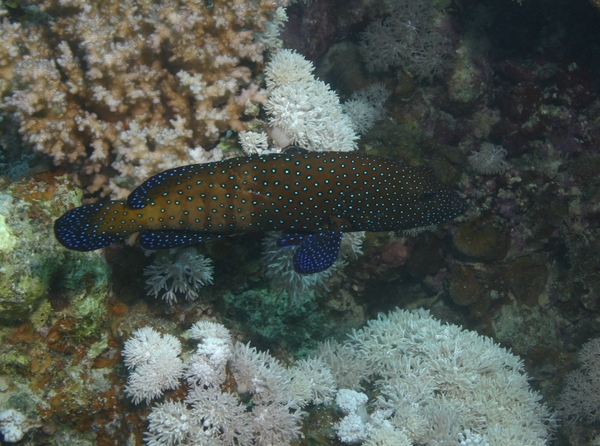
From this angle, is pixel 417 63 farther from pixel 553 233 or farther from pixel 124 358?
pixel 124 358

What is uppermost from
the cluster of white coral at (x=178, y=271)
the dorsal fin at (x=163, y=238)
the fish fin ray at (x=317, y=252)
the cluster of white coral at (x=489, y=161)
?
the cluster of white coral at (x=489, y=161)

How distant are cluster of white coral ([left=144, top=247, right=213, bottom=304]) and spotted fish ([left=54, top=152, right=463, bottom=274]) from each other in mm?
853

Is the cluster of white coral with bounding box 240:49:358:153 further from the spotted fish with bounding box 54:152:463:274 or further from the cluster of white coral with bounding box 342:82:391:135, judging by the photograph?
the cluster of white coral with bounding box 342:82:391:135

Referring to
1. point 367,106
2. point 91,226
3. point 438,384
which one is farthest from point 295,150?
point 367,106

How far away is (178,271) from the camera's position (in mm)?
5047

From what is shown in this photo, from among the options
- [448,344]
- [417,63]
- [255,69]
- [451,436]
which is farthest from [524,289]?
[255,69]

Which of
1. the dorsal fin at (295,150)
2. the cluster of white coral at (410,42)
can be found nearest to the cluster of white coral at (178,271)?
the dorsal fin at (295,150)

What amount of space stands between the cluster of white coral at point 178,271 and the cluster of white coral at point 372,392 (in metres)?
0.54

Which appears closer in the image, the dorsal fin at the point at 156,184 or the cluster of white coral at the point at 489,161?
the dorsal fin at the point at 156,184

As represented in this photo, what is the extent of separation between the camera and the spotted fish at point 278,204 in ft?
13.2

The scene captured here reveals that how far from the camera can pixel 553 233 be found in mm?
8523

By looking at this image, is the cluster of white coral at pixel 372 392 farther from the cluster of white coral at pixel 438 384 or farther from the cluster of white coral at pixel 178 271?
the cluster of white coral at pixel 178 271

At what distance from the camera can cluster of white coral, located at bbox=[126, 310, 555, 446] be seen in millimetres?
4691

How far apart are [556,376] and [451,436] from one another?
444cm
